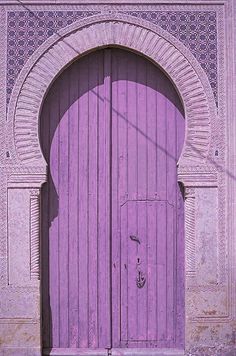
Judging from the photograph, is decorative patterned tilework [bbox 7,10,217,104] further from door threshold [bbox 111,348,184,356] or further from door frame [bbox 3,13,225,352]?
door threshold [bbox 111,348,184,356]

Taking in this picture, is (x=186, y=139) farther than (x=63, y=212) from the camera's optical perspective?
No

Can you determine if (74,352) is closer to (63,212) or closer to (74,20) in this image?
(63,212)

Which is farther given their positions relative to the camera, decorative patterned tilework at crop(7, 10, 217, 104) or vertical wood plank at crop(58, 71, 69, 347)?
vertical wood plank at crop(58, 71, 69, 347)

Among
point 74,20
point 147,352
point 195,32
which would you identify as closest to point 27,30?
point 74,20

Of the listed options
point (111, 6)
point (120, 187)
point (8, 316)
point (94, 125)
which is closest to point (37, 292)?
point (8, 316)

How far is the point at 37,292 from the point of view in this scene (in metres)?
7.06

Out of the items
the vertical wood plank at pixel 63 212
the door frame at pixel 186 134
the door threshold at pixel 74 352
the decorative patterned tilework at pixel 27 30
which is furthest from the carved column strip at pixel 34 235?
the decorative patterned tilework at pixel 27 30

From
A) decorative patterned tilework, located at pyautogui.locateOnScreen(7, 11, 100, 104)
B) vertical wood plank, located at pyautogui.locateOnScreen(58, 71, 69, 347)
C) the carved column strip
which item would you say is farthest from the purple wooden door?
decorative patterned tilework, located at pyautogui.locateOnScreen(7, 11, 100, 104)

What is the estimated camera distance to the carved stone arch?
7.09 m

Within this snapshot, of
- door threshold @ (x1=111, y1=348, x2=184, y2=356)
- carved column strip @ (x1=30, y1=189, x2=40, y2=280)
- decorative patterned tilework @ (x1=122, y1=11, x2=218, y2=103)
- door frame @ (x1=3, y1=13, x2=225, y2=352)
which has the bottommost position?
door threshold @ (x1=111, y1=348, x2=184, y2=356)

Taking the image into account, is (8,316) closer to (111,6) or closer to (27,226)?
(27,226)

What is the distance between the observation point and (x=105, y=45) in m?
7.16

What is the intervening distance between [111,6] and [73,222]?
2.25 metres

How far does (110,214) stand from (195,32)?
6.73 feet
